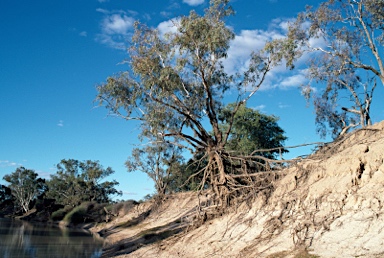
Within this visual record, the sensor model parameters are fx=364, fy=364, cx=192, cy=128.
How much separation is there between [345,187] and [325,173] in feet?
5.38

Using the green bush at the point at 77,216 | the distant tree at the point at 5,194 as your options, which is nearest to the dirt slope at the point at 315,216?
the green bush at the point at 77,216

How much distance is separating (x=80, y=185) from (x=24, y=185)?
2019cm

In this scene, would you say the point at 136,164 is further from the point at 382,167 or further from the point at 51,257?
the point at 382,167

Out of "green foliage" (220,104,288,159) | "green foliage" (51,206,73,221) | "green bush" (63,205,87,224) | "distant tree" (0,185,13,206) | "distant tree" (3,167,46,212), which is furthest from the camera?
"distant tree" (0,185,13,206)

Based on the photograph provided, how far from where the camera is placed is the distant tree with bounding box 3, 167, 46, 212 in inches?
3191

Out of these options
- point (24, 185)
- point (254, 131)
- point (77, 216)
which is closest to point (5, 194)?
point (24, 185)

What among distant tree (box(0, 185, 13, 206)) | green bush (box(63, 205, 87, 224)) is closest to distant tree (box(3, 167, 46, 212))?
distant tree (box(0, 185, 13, 206))

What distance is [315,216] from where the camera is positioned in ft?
34.8

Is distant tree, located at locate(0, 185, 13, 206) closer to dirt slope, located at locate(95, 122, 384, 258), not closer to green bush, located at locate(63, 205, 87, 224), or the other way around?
green bush, located at locate(63, 205, 87, 224)

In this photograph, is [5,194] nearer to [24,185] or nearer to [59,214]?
[24,185]

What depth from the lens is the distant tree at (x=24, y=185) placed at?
81.1m

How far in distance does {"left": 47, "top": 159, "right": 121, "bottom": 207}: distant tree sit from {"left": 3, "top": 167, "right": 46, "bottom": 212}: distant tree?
21.5 feet

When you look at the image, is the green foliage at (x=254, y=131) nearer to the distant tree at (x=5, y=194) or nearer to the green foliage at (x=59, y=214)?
the green foliage at (x=59, y=214)

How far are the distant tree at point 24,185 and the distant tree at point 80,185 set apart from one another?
21.5 feet
